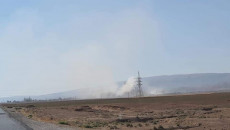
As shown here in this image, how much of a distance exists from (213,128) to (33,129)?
1576cm

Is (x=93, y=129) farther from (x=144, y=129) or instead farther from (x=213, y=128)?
(x=213, y=128)

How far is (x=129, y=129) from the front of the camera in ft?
110

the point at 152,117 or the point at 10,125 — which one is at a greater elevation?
the point at 152,117

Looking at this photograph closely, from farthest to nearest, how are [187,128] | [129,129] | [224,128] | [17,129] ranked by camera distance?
[17,129], [129,129], [187,128], [224,128]

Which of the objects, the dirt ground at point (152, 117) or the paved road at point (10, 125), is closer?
the dirt ground at point (152, 117)

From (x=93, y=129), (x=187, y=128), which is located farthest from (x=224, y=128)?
(x=93, y=129)

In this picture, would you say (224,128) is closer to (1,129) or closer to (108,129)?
(108,129)

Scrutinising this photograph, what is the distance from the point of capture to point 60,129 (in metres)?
33.9

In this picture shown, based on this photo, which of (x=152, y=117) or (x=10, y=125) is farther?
(x=152, y=117)

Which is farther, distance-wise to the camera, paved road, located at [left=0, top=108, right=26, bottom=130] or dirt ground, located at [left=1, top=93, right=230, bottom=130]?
paved road, located at [left=0, top=108, right=26, bottom=130]

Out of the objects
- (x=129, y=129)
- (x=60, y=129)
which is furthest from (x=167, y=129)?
(x=60, y=129)

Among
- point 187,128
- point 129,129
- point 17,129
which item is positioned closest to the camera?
point 187,128

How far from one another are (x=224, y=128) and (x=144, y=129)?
6.71 metres

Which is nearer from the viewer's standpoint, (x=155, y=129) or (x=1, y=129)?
(x=155, y=129)
